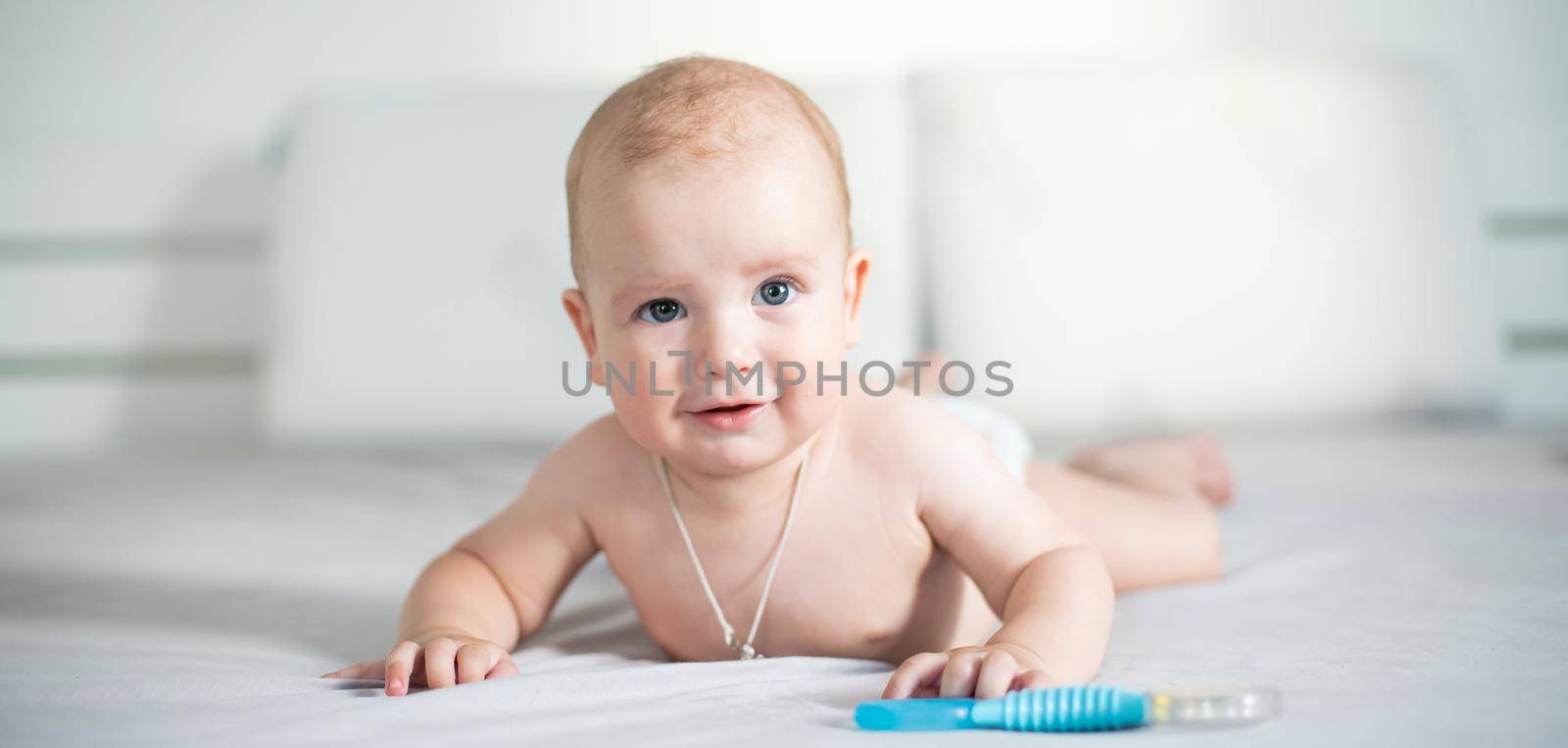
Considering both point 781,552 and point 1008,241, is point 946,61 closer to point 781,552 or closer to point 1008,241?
point 1008,241

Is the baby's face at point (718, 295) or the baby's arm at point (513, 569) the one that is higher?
the baby's face at point (718, 295)

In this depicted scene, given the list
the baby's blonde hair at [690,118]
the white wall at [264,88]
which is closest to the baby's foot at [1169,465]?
the baby's blonde hair at [690,118]

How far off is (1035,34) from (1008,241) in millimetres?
588

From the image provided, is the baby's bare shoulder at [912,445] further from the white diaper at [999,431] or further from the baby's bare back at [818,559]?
the white diaper at [999,431]

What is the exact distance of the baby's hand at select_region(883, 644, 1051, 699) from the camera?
2.06 ft

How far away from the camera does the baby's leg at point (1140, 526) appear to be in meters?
1.01

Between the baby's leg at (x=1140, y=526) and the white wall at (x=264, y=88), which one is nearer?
the baby's leg at (x=1140, y=526)

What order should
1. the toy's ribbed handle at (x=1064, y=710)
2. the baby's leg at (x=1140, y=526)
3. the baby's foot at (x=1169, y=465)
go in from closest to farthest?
the toy's ribbed handle at (x=1064, y=710)
the baby's leg at (x=1140, y=526)
the baby's foot at (x=1169, y=465)

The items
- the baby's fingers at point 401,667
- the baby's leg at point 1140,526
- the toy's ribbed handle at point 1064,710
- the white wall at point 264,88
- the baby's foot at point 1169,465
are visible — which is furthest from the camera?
the white wall at point 264,88

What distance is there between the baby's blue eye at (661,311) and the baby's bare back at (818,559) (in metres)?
0.16

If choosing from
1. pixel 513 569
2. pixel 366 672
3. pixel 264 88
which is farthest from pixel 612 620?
pixel 264 88

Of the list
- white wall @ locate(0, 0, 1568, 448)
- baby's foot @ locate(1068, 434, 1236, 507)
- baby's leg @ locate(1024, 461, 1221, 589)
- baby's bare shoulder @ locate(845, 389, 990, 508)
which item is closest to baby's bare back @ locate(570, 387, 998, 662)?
baby's bare shoulder @ locate(845, 389, 990, 508)

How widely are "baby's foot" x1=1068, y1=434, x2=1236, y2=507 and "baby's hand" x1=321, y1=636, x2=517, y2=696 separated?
70 centimetres

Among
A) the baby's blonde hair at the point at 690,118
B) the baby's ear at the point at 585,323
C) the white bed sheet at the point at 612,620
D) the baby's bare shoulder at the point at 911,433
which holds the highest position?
the baby's blonde hair at the point at 690,118
